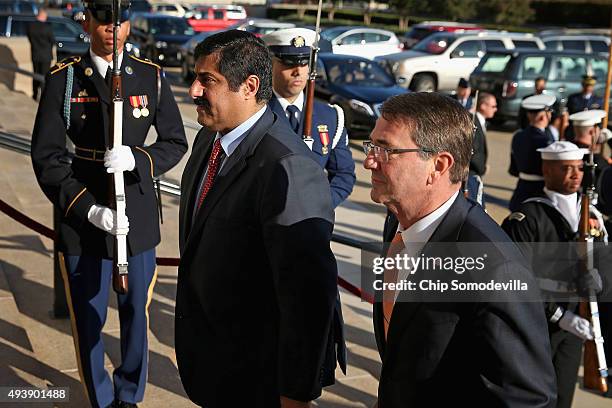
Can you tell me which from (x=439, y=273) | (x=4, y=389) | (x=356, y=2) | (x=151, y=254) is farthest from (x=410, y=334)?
(x=356, y=2)

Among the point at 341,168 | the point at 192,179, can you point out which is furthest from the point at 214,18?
the point at 192,179

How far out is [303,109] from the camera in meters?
4.55

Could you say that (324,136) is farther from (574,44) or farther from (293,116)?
(574,44)

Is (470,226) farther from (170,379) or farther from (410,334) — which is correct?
(170,379)

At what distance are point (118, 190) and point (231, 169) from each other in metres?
1.14

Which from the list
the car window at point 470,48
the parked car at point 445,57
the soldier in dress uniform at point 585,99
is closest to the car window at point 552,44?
the parked car at point 445,57

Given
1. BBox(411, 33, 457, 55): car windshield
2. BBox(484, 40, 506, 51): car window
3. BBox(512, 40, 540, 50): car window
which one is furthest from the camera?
BBox(512, 40, 540, 50): car window

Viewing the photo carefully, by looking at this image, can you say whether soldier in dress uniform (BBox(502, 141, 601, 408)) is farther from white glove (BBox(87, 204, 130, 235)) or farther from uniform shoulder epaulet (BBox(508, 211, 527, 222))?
white glove (BBox(87, 204, 130, 235))

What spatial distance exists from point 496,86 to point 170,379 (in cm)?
1515

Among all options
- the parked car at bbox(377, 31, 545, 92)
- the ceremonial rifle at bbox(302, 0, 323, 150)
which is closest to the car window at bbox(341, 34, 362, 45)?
the parked car at bbox(377, 31, 545, 92)

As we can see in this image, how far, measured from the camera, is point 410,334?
7.49ft

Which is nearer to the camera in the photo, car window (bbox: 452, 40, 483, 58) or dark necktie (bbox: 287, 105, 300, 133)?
dark necktie (bbox: 287, 105, 300, 133)

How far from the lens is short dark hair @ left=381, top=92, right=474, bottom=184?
236 cm

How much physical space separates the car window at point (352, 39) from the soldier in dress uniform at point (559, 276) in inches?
776
